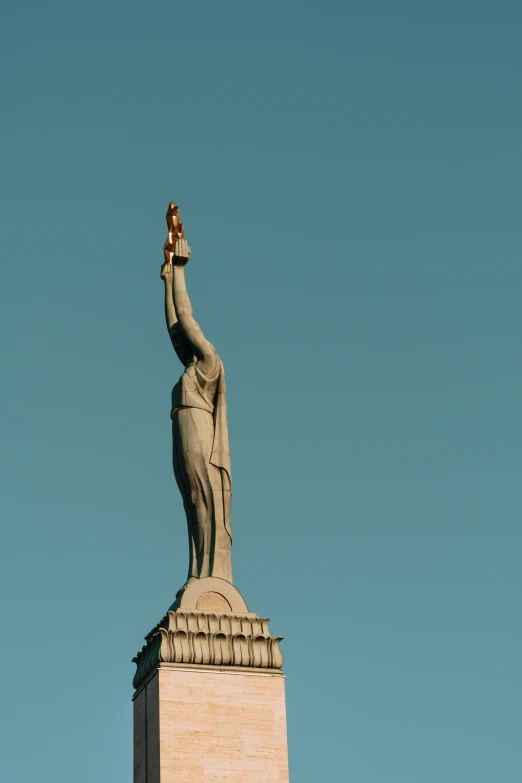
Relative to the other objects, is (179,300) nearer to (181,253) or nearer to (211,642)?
(181,253)

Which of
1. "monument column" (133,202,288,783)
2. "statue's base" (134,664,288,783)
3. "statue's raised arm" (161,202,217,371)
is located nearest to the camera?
"statue's base" (134,664,288,783)

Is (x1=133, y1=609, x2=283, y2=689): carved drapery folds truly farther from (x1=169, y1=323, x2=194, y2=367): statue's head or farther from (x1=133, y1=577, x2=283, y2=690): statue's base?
(x1=169, y1=323, x2=194, y2=367): statue's head

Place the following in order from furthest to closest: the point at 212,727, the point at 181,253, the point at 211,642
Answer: the point at 181,253 → the point at 211,642 → the point at 212,727

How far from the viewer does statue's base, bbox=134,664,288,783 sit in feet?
92.1

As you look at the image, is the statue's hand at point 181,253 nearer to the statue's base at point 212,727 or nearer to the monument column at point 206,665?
the monument column at point 206,665

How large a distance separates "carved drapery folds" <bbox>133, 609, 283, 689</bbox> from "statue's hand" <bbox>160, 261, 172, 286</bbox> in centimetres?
721

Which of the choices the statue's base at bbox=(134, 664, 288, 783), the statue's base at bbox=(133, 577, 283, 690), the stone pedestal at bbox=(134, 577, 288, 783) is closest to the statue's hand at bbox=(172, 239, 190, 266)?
the statue's base at bbox=(133, 577, 283, 690)

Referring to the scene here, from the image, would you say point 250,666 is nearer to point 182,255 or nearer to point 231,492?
point 231,492

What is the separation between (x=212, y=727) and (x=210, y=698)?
0.52 metres

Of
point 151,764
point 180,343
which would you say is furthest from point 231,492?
point 151,764

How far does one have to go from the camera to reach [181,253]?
32562 mm

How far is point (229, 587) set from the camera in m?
30.1

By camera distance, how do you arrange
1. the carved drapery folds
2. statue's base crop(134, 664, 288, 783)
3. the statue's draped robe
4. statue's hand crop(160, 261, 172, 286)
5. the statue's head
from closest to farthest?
1. statue's base crop(134, 664, 288, 783)
2. the carved drapery folds
3. the statue's draped robe
4. the statue's head
5. statue's hand crop(160, 261, 172, 286)

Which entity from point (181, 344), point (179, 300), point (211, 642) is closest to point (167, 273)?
point (179, 300)
